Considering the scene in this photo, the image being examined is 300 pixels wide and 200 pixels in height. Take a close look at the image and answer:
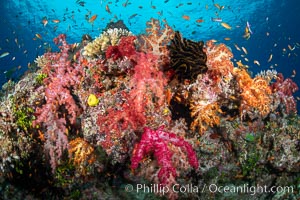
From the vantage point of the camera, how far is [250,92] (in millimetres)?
5086

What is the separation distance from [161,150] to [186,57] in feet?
5.79

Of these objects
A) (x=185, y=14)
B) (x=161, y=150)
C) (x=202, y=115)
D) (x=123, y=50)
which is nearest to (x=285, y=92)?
(x=202, y=115)

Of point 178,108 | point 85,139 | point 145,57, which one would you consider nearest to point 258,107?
point 178,108

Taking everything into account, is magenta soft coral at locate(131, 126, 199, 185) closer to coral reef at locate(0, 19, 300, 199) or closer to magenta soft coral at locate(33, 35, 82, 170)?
coral reef at locate(0, 19, 300, 199)

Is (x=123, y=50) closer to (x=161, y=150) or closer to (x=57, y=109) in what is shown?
(x=57, y=109)

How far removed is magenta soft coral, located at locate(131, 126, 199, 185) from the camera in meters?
3.96

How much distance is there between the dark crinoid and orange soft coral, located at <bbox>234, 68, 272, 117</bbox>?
4.48 feet

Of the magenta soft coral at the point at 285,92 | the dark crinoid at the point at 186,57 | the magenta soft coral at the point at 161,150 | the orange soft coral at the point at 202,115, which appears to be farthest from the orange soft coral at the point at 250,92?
the magenta soft coral at the point at 161,150

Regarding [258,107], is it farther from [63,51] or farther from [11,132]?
[11,132]

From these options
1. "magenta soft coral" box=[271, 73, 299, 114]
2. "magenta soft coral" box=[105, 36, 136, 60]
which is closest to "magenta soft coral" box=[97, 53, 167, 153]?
"magenta soft coral" box=[105, 36, 136, 60]

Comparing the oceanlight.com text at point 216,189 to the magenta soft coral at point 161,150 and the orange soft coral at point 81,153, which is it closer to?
the magenta soft coral at point 161,150

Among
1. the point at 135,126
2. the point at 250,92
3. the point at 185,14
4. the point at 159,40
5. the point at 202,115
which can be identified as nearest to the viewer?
the point at 135,126

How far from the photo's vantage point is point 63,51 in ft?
14.7

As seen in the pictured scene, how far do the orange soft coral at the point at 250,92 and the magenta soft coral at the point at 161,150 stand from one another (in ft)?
6.44
